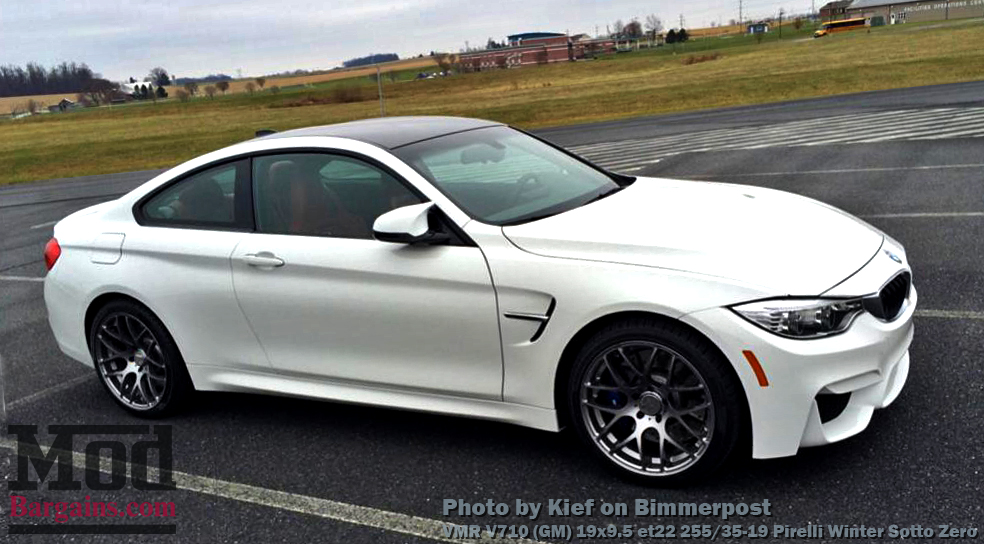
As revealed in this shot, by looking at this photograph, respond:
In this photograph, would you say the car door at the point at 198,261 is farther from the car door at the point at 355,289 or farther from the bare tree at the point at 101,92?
the bare tree at the point at 101,92

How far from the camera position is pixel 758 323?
10.8 feet

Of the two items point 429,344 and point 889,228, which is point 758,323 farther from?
point 889,228

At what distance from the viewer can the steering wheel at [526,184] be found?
4.41 meters

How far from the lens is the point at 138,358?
198 inches

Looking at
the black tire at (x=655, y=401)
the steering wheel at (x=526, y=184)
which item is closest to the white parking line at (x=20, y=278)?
the steering wheel at (x=526, y=184)

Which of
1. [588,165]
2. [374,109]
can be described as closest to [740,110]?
[588,165]

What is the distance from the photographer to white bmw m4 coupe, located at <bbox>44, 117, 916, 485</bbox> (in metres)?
3.38

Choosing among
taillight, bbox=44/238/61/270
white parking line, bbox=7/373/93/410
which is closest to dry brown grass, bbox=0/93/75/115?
white parking line, bbox=7/373/93/410

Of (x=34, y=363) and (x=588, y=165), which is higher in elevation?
(x=588, y=165)

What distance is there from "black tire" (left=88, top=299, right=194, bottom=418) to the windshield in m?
1.80

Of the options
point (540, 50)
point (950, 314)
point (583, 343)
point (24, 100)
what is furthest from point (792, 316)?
point (540, 50)

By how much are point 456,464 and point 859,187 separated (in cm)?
832

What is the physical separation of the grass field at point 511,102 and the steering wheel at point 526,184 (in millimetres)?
26753

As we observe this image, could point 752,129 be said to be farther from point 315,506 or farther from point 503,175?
point 315,506
